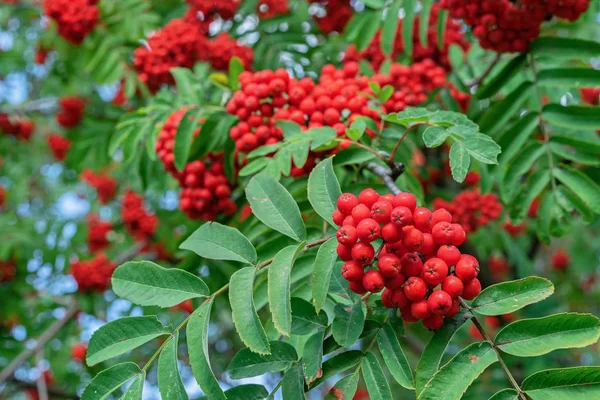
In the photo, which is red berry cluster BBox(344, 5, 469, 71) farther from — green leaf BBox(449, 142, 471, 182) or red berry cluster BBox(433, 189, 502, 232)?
green leaf BBox(449, 142, 471, 182)

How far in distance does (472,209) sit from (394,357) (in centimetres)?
270

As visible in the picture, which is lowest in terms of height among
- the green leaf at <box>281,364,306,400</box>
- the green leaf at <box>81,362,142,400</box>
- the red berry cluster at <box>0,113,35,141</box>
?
the red berry cluster at <box>0,113,35,141</box>

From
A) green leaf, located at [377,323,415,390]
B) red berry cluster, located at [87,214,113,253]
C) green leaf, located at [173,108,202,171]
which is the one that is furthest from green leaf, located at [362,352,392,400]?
red berry cluster, located at [87,214,113,253]

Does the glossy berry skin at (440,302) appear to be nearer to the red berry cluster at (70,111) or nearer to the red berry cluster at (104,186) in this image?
the red berry cluster at (70,111)

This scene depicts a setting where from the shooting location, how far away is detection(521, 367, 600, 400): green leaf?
137 centimetres

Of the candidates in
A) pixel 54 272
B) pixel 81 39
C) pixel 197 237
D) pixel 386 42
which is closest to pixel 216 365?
pixel 54 272

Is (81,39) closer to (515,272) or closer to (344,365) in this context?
(344,365)

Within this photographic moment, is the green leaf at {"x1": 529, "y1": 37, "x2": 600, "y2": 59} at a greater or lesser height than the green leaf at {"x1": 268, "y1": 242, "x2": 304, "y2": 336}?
greater

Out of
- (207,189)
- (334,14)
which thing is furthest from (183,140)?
(334,14)

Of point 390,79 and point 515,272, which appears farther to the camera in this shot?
point 515,272

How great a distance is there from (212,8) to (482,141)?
2586 millimetres

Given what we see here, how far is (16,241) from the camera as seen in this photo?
15.1 ft

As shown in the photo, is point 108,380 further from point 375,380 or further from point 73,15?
point 73,15

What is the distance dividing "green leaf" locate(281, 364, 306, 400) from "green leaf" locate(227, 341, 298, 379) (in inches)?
1.1
